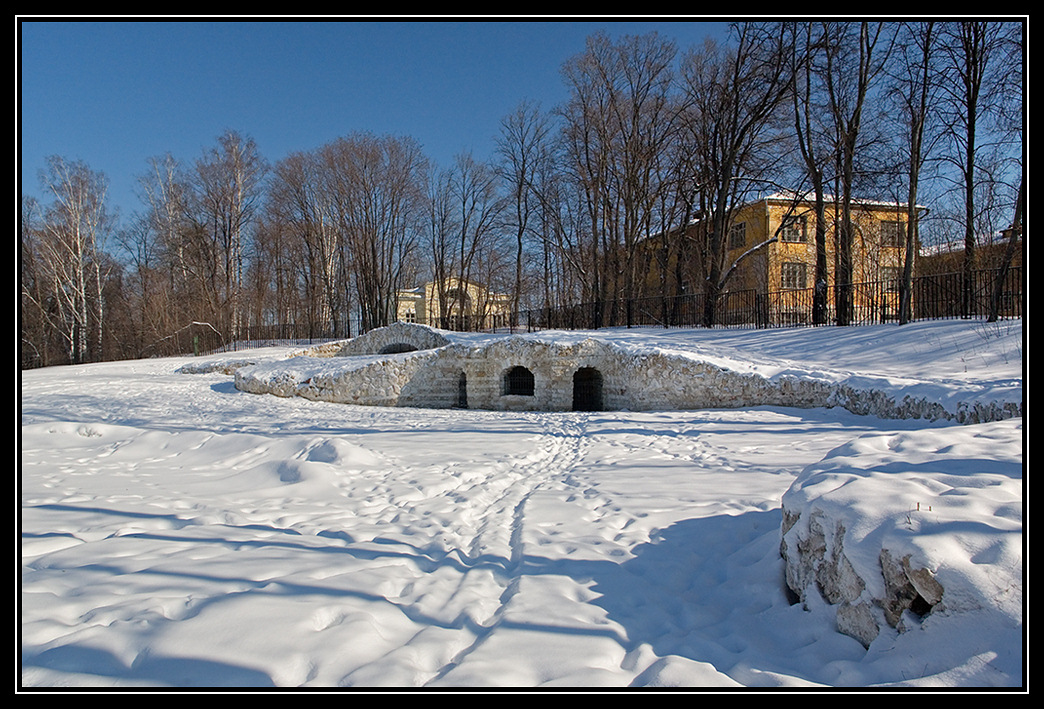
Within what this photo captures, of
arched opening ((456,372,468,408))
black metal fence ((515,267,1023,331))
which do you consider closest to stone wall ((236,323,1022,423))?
arched opening ((456,372,468,408))

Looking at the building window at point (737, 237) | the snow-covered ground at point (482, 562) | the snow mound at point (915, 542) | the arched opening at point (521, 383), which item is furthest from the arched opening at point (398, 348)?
the snow mound at point (915, 542)

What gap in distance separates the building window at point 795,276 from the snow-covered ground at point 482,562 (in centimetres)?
2814

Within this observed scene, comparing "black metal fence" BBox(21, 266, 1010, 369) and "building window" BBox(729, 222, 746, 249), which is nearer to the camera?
"black metal fence" BBox(21, 266, 1010, 369)

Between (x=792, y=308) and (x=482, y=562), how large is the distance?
76.3ft

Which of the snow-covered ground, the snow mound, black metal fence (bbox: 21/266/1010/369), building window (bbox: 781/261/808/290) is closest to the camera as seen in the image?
the snow mound

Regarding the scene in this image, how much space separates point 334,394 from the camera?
17266 millimetres

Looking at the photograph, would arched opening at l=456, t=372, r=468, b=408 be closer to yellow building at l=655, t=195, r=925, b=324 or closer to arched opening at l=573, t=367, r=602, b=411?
arched opening at l=573, t=367, r=602, b=411

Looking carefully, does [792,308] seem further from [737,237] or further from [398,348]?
[398,348]

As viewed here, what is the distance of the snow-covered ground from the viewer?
228 cm

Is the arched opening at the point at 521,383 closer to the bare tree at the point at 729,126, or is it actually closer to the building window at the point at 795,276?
the bare tree at the point at 729,126

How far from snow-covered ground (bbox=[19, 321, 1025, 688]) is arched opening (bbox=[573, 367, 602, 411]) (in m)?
10.2

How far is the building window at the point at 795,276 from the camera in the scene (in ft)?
108

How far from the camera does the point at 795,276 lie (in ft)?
112
